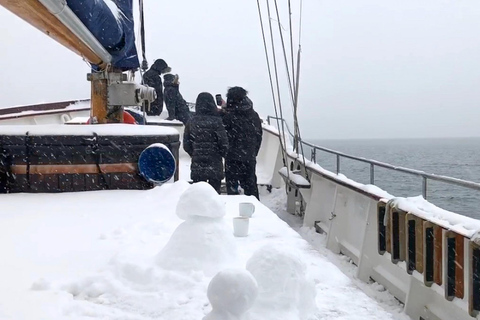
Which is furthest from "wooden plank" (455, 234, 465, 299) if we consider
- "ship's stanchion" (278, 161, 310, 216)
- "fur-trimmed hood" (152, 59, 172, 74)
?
"fur-trimmed hood" (152, 59, 172, 74)

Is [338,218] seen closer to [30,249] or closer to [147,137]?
[147,137]

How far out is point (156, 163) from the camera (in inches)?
218

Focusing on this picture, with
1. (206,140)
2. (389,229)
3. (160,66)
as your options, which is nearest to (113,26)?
(206,140)

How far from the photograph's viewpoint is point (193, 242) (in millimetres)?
2912

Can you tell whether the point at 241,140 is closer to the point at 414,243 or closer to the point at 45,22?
the point at 414,243

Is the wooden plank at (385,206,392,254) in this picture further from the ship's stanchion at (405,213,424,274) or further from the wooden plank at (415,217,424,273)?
the wooden plank at (415,217,424,273)

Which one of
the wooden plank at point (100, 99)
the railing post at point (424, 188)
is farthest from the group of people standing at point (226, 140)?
the railing post at point (424, 188)

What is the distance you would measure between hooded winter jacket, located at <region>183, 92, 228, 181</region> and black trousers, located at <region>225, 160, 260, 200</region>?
59 cm

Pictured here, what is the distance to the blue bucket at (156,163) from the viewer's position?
548 centimetres

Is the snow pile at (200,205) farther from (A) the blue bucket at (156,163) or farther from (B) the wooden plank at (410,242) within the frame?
(A) the blue bucket at (156,163)

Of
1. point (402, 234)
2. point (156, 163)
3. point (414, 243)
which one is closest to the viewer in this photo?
point (414, 243)

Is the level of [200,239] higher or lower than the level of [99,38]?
lower

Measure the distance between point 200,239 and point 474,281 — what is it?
2003 mm

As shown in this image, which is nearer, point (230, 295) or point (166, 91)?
point (230, 295)
